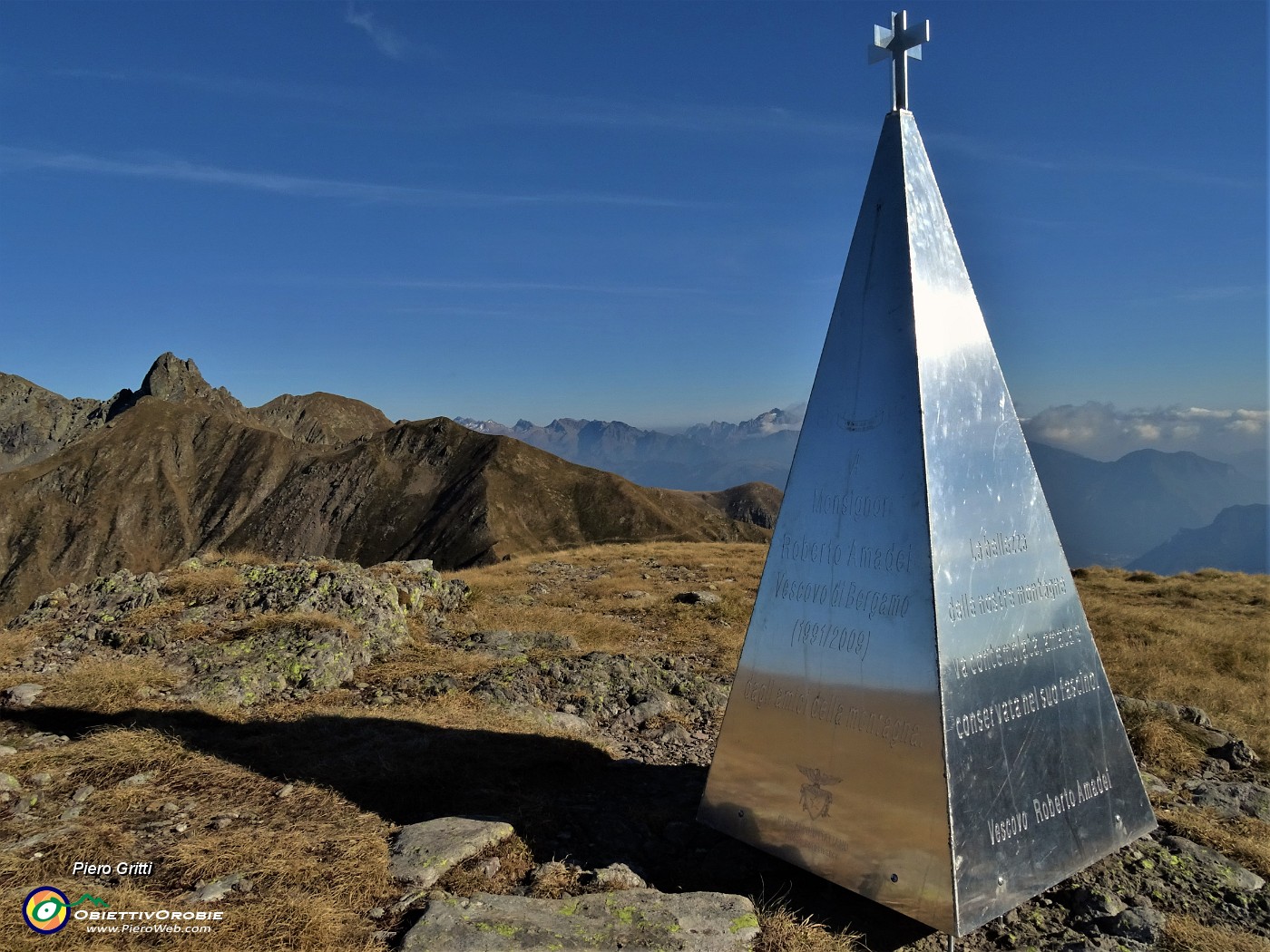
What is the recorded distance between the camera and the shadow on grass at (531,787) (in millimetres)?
5957

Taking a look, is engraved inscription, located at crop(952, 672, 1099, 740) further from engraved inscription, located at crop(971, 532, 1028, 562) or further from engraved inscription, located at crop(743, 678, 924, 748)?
engraved inscription, located at crop(971, 532, 1028, 562)

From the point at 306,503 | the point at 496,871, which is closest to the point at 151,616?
the point at 496,871

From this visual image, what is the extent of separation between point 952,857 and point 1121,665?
34.7 feet

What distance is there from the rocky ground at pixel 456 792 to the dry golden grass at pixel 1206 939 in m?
0.02

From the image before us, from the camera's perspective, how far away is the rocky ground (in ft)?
16.3

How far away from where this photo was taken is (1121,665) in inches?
521

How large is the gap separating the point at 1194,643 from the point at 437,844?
15027 millimetres

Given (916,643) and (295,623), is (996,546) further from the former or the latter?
(295,623)

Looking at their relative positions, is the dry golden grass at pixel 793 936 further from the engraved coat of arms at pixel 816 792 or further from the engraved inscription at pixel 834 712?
the engraved inscription at pixel 834 712

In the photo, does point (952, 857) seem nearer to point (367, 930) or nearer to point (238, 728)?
point (367, 930)

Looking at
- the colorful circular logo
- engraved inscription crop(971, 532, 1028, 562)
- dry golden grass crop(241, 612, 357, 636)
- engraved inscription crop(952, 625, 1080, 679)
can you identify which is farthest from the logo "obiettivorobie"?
dry golden grass crop(241, 612, 357, 636)

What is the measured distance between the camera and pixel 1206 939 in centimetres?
527

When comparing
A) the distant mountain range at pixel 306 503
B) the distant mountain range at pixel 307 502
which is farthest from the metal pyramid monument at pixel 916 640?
the distant mountain range at pixel 306 503

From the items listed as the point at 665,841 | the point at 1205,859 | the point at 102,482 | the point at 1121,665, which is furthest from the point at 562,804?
the point at 102,482
